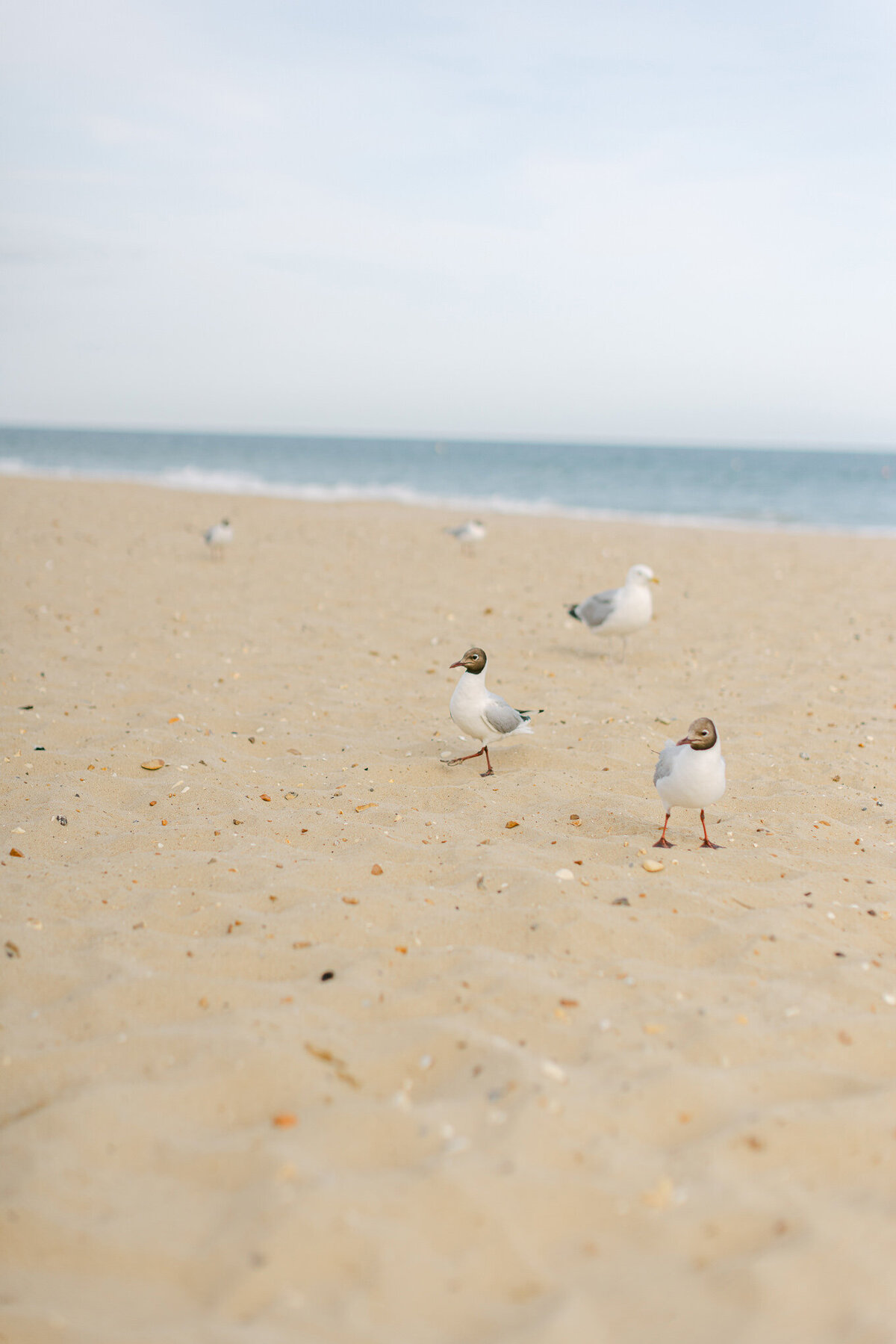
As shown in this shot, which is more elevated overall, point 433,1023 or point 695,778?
point 695,778

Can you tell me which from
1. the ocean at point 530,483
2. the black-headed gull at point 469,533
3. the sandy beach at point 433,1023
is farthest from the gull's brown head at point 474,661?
the ocean at point 530,483

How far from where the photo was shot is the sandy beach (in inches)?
81.2

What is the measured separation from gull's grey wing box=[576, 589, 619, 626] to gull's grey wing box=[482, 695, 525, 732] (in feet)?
9.91

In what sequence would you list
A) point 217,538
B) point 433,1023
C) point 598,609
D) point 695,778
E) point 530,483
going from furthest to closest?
point 530,483, point 217,538, point 598,609, point 695,778, point 433,1023

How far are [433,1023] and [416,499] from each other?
93.3 feet

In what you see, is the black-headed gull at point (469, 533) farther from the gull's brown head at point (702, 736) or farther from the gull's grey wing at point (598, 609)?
the gull's brown head at point (702, 736)

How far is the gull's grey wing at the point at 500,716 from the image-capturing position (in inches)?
209

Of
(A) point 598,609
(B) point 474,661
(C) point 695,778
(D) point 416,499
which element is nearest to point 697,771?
(C) point 695,778

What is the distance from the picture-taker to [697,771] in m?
4.13

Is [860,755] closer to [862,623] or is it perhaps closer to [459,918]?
[459,918]

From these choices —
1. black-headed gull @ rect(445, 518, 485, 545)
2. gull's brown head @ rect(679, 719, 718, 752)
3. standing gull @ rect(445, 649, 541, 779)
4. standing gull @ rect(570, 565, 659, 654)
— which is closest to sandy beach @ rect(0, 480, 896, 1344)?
standing gull @ rect(445, 649, 541, 779)

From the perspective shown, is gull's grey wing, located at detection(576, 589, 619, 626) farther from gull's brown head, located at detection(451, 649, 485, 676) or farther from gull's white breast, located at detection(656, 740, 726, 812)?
gull's white breast, located at detection(656, 740, 726, 812)

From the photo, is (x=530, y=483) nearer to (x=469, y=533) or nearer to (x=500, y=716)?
(x=469, y=533)

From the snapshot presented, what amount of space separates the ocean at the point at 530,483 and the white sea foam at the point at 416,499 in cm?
9
